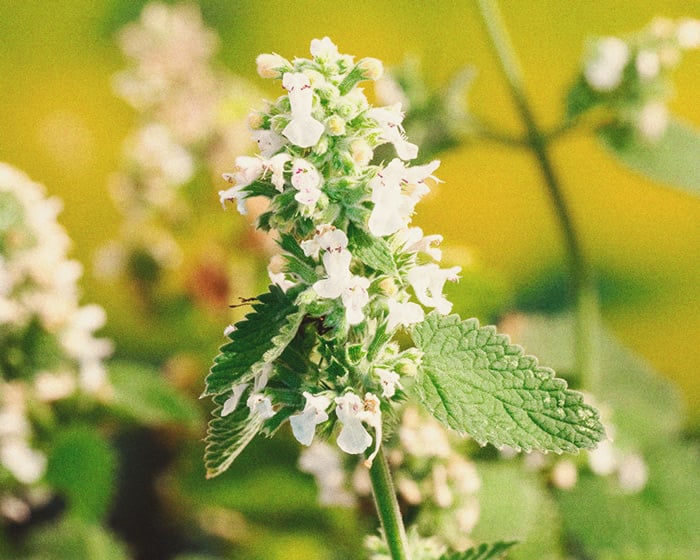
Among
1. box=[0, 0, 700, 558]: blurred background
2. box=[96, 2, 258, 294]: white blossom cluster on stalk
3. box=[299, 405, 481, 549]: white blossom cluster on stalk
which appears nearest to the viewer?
box=[299, 405, 481, 549]: white blossom cluster on stalk

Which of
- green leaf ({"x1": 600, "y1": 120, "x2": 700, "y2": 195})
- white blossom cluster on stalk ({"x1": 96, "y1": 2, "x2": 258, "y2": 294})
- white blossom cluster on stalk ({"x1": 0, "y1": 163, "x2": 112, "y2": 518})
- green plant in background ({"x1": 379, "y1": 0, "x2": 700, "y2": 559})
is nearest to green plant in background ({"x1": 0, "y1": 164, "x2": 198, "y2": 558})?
white blossom cluster on stalk ({"x1": 0, "y1": 163, "x2": 112, "y2": 518})

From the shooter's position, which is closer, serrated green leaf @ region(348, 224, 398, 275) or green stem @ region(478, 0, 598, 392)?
serrated green leaf @ region(348, 224, 398, 275)

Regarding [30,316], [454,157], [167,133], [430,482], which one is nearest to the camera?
[430,482]

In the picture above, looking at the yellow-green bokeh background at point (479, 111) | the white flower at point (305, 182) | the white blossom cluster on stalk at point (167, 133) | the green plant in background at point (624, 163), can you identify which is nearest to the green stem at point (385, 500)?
the white flower at point (305, 182)

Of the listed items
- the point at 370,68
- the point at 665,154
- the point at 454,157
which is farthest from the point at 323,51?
the point at 454,157

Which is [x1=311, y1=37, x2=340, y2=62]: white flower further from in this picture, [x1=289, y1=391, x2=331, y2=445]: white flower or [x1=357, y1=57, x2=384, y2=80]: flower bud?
[x1=289, y1=391, x2=331, y2=445]: white flower

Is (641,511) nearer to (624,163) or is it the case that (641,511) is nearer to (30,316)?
(624,163)
